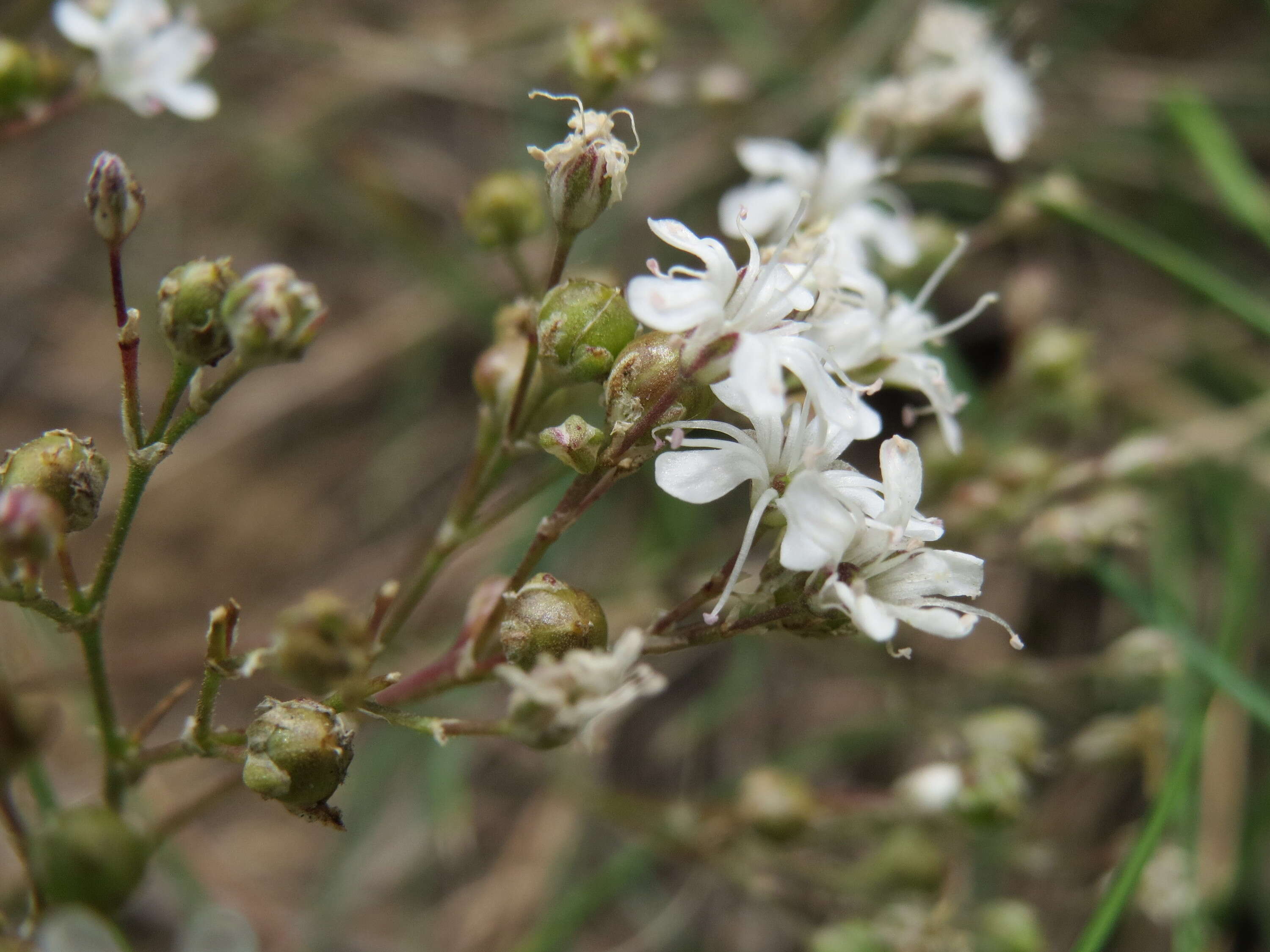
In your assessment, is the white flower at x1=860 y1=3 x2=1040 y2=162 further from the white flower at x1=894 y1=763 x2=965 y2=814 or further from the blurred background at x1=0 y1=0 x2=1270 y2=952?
the white flower at x1=894 y1=763 x2=965 y2=814

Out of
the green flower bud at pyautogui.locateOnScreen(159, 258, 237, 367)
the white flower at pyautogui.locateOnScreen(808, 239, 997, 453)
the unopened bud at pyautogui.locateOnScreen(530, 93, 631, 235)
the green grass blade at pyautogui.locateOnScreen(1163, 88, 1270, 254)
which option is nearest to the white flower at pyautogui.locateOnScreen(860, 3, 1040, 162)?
the green grass blade at pyautogui.locateOnScreen(1163, 88, 1270, 254)

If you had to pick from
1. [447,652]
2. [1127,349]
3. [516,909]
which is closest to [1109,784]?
[1127,349]

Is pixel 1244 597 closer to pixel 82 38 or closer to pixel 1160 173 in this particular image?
pixel 1160 173

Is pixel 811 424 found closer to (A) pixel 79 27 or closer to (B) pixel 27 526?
(B) pixel 27 526

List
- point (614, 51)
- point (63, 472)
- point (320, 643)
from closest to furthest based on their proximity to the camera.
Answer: point (320, 643) → point (63, 472) → point (614, 51)

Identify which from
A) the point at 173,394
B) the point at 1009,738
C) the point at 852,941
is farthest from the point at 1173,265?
the point at 173,394

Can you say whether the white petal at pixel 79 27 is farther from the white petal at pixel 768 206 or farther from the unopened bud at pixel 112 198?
the white petal at pixel 768 206
